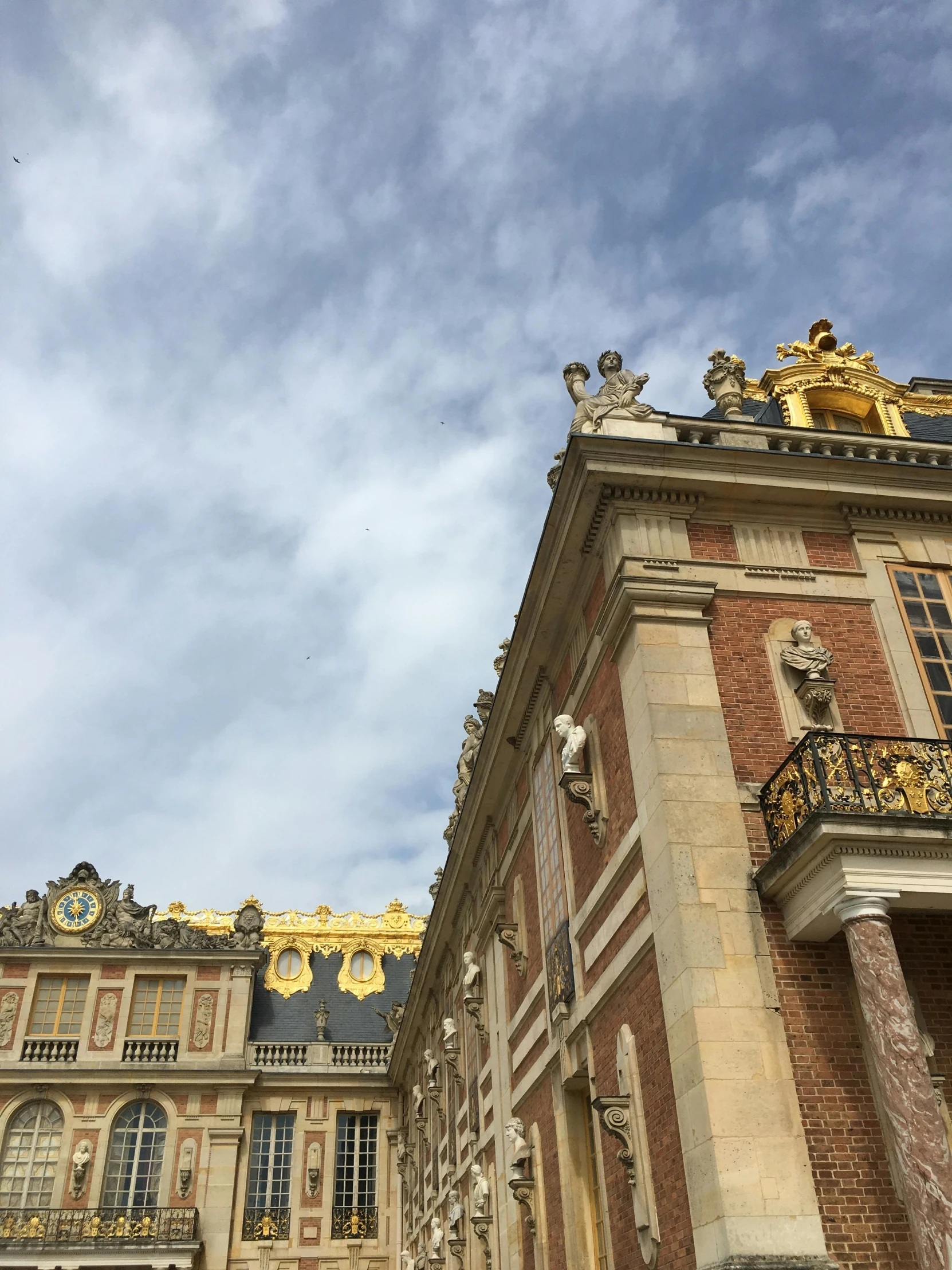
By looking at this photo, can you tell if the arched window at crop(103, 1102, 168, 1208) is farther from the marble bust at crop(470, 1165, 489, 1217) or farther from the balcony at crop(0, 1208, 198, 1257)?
the marble bust at crop(470, 1165, 489, 1217)

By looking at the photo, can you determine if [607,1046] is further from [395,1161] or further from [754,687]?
[395,1161]

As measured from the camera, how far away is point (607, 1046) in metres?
11.2

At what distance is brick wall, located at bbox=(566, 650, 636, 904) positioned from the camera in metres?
11.0

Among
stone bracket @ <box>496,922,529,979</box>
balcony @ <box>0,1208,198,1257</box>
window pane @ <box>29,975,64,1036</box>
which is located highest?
window pane @ <box>29,975,64,1036</box>

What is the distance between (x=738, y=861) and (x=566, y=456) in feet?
14.8

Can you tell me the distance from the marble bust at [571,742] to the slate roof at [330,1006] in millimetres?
22883

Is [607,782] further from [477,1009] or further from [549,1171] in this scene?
[477,1009]

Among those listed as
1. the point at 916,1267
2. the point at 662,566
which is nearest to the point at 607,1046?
the point at 916,1267

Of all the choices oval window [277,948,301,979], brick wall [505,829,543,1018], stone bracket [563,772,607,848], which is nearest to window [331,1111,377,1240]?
oval window [277,948,301,979]

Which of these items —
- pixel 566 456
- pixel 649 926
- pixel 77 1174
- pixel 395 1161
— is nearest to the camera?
pixel 649 926

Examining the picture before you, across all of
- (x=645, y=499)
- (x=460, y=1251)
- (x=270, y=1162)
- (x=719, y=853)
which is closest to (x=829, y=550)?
(x=645, y=499)

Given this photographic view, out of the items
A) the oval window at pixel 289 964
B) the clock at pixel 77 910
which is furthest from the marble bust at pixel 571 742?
the oval window at pixel 289 964

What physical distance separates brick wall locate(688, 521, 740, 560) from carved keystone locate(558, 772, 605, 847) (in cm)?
262

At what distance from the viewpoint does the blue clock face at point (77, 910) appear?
104 feet
